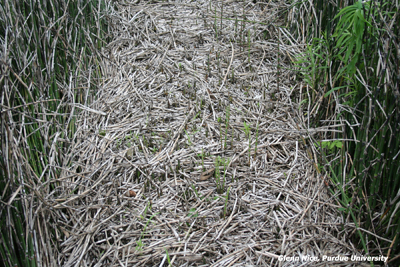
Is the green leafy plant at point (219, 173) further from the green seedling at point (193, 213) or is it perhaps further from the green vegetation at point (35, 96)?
the green vegetation at point (35, 96)

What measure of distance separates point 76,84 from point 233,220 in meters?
1.50

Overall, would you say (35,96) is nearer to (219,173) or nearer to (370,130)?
(219,173)

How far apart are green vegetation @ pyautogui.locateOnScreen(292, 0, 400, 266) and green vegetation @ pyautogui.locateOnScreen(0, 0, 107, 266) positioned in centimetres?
167

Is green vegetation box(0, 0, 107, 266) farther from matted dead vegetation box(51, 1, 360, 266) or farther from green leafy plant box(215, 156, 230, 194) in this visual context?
green leafy plant box(215, 156, 230, 194)

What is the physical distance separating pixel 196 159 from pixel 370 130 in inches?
43.1

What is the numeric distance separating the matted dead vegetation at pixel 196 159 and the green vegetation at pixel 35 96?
5.6 inches

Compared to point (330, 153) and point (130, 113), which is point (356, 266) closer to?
point (330, 153)

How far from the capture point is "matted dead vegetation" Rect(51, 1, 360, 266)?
189 centimetres

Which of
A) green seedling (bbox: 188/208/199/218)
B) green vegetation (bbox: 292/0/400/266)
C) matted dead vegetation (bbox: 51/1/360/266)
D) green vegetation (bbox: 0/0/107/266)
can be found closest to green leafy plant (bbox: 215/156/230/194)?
matted dead vegetation (bbox: 51/1/360/266)

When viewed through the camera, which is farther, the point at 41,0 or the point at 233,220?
the point at 41,0

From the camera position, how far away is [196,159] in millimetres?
2354

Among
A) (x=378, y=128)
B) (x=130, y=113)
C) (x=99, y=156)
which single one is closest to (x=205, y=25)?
(x=130, y=113)

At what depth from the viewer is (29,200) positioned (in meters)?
1.74

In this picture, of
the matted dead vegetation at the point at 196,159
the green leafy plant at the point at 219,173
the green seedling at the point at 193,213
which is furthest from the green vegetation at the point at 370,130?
the green seedling at the point at 193,213
